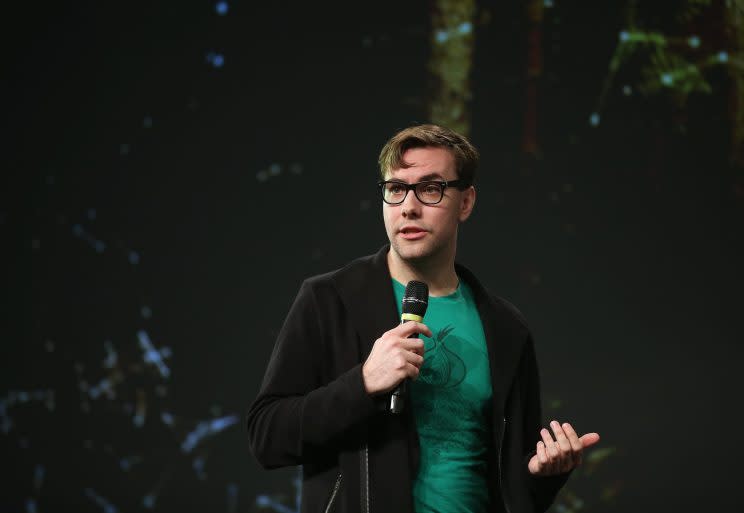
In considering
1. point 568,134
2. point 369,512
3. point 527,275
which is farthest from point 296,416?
point 568,134

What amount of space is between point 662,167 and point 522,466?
6.61 feet

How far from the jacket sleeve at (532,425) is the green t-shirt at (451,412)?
121mm

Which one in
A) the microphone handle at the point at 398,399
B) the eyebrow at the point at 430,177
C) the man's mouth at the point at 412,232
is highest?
the eyebrow at the point at 430,177

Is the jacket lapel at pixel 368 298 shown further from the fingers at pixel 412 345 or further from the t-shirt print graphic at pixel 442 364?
the fingers at pixel 412 345

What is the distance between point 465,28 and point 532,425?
82.7 inches

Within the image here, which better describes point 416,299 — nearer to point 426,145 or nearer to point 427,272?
point 427,272

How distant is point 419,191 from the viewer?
1.63 m

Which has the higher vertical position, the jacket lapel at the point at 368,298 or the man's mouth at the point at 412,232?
the man's mouth at the point at 412,232

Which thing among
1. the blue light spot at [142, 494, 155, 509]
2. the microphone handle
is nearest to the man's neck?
the microphone handle

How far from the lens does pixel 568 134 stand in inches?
130

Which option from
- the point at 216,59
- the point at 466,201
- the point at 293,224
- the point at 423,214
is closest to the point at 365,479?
the point at 423,214

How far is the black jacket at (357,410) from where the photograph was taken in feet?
4.64

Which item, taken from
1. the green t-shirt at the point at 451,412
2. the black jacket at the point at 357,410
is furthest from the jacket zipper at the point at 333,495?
the green t-shirt at the point at 451,412

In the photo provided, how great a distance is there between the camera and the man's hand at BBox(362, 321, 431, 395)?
1.33 metres
